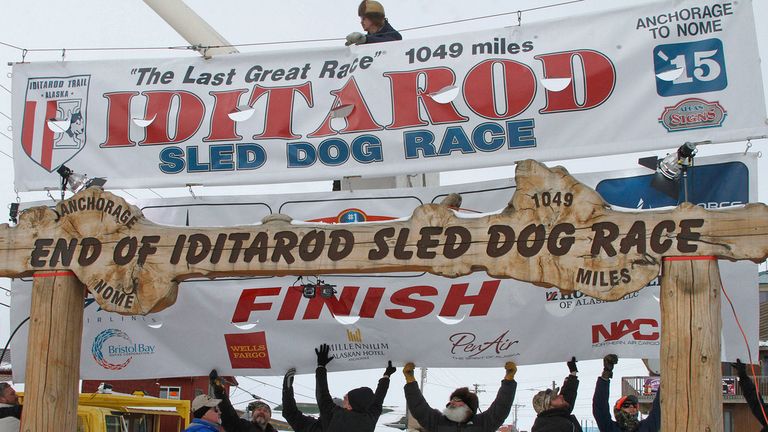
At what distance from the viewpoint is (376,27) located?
7598 millimetres

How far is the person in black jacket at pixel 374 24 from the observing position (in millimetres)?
7430

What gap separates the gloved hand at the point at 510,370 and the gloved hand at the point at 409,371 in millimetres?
639

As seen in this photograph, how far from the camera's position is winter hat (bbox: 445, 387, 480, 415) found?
5.97 meters

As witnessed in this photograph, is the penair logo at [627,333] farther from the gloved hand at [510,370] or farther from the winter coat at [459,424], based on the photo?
the winter coat at [459,424]

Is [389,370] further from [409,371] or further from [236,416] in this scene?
[236,416]

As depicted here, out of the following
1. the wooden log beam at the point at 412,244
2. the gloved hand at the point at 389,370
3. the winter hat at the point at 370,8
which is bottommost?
the gloved hand at the point at 389,370

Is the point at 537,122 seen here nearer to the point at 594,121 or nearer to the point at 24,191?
the point at 594,121

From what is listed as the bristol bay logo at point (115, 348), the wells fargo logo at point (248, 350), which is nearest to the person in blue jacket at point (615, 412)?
the wells fargo logo at point (248, 350)

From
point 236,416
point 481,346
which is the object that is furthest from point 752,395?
point 236,416

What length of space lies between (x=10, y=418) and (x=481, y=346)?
335cm

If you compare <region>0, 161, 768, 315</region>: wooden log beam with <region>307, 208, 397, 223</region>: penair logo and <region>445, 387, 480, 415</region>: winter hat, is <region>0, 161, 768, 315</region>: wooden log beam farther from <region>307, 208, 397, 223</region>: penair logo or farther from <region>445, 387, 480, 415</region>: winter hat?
<region>307, 208, 397, 223</region>: penair logo

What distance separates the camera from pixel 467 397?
5996 mm

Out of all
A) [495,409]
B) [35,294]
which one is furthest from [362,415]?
[35,294]

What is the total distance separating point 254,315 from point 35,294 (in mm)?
2060
